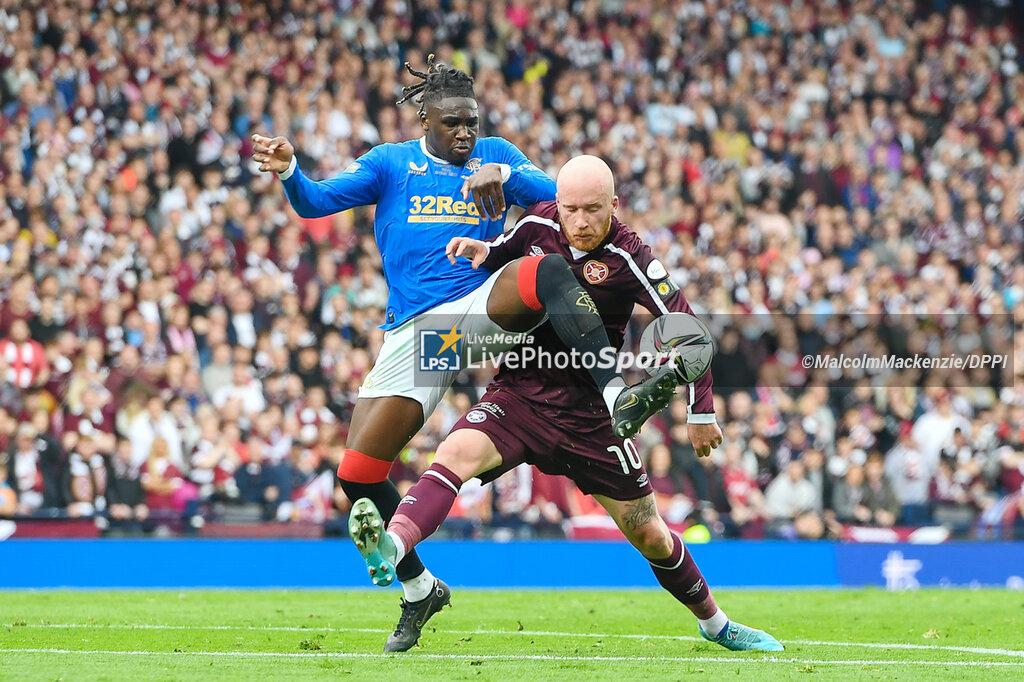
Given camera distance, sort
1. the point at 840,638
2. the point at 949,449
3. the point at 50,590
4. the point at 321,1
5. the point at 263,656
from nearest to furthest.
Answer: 1. the point at 263,656
2. the point at 840,638
3. the point at 50,590
4. the point at 949,449
5. the point at 321,1

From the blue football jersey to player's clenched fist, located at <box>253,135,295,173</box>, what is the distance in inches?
4.8

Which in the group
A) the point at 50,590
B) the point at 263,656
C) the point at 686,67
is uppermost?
the point at 686,67

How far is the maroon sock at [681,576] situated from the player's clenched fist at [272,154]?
9.03 ft

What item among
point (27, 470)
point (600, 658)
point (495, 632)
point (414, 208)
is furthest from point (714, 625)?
point (27, 470)

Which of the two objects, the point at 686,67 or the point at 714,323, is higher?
the point at 686,67

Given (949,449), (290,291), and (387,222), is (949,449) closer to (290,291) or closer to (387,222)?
(290,291)

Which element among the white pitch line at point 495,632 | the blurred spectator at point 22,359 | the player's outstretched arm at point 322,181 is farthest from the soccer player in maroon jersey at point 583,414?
the blurred spectator at point 22,359

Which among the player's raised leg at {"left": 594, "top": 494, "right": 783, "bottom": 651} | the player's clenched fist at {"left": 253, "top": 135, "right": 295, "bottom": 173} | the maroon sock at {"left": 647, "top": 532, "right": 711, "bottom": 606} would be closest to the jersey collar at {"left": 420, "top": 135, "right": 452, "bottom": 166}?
the player's clenched fist at {"left": 253, "top": 135, "right": 295, "bottom": 173}

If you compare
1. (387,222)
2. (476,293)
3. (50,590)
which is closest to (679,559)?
(476,293)

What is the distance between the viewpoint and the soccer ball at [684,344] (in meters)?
6.78

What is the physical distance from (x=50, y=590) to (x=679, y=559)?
23.9 feet

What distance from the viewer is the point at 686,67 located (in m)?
22.2

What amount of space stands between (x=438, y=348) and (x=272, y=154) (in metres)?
1.28

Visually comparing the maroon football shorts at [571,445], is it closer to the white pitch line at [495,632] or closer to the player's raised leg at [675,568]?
the player's raised leg at [675,568]
